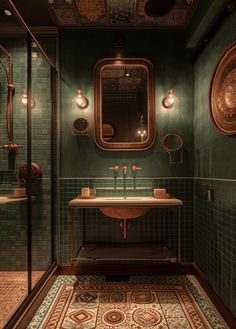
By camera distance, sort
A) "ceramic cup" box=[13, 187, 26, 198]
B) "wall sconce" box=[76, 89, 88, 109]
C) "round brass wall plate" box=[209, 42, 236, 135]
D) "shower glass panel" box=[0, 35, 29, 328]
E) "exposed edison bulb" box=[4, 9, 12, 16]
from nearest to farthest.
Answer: "round brass wall plate" box=[209, 42, 236, 135], "exposed edison bulb" box=[4, 9, 12, 16], "ceramic cup" box=[13, 187, 26, 198], "shower glass panel" box=[0, 35, 29, 328], "wall sconce" box=[76, 89, 88, 109]

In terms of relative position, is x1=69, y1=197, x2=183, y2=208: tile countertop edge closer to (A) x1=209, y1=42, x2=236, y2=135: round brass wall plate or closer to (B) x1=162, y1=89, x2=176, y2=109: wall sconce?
(A) x1=209, y1=42, x2=236, y2=135: round brass wall plate

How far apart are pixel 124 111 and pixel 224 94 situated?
1.06 m

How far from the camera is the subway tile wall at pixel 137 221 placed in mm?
2512

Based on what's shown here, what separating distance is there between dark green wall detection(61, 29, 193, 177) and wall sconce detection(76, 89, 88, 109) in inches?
1.9

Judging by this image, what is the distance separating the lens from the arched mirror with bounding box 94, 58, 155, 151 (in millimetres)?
2516

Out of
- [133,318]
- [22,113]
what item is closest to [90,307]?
[133,318]

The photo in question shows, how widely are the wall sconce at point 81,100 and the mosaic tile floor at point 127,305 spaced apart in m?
1.85

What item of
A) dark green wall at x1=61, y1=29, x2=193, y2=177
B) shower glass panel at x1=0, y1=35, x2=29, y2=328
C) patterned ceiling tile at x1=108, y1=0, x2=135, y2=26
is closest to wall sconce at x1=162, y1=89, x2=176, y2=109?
dark green wall at x1=61, y1=29, x2=193, y2=177

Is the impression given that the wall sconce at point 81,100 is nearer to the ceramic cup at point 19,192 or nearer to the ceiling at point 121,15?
the ceiling at point 121,15

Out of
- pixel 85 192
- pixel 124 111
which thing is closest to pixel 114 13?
pixel 124 111

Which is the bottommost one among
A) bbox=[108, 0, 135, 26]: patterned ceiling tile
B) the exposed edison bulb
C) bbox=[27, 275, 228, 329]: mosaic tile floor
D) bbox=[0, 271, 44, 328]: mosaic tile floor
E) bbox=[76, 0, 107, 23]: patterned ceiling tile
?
bbox=[27, 275, 228, 329]: mosaic tile floor

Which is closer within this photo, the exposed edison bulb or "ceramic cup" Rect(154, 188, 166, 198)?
the exposed edison bulb

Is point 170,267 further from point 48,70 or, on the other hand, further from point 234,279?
point 48,70

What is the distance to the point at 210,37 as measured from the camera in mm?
2043
